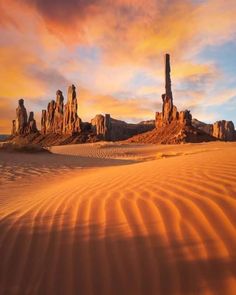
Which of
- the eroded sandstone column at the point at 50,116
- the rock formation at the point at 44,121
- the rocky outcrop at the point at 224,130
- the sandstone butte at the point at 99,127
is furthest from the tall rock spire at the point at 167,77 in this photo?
the rock formation at the point at 44,121

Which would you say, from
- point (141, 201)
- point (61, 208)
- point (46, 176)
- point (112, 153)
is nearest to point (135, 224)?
point (141, 201)

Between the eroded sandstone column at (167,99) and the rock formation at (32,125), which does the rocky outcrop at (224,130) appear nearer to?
the eroded sandstone column at (167,99)

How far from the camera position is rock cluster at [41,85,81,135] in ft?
271

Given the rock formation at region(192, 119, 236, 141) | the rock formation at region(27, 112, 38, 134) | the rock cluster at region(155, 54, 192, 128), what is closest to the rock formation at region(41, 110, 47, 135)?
the rock formation at region(27, 112, 38, 134)

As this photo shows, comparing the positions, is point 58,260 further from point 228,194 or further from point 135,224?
point 228,194

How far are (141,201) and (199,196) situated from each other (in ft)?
2.31

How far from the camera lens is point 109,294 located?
298 centimetres

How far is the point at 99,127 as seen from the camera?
92.1 m

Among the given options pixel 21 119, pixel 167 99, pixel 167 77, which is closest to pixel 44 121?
pixel 21 119

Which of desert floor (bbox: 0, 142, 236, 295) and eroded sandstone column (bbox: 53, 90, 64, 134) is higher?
eroded sandstone column (bbox: 53, 90, 64, 134)

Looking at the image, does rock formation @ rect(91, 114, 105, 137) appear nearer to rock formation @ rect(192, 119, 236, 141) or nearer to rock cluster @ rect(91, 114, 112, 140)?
rock cluster @ rect(91, 114, 112, 140)

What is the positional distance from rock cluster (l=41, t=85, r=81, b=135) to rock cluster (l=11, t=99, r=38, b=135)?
277cm

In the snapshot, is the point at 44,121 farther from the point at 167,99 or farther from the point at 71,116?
the point at 167,99

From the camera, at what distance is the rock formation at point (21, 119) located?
9550cm
